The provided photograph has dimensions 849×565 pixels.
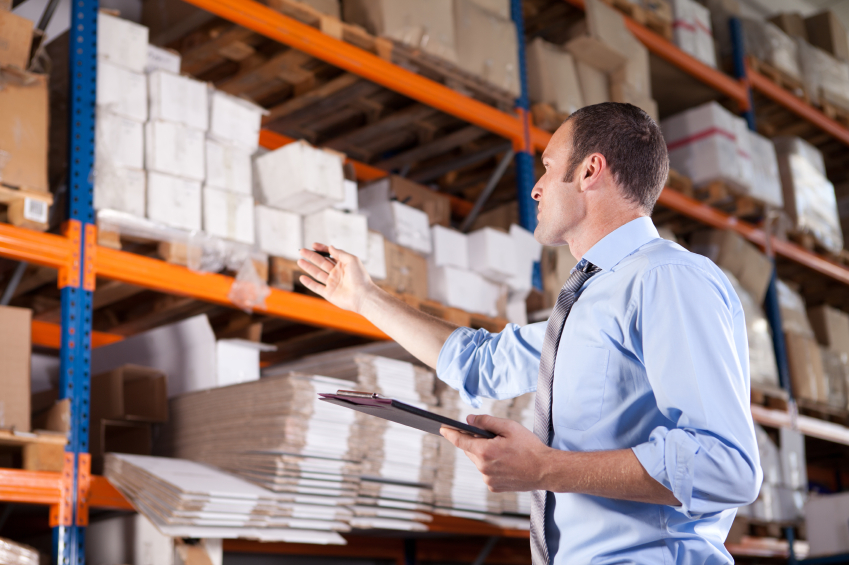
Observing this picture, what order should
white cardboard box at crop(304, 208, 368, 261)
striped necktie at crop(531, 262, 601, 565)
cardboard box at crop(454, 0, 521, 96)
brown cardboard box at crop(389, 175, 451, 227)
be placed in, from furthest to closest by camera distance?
brown cardboard box at crop(389, 175, 451, 227) → cardboard box at crop(454, 0, 521, 96) → white cardboard box at crop(304, 208, 368, 261) → striped necktie at crop(531, 262, 601, 565)

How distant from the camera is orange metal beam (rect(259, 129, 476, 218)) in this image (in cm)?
524

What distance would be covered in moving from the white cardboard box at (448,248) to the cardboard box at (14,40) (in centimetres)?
222

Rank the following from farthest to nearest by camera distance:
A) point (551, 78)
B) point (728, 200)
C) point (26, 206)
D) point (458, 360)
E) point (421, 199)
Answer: point (728, 200)
point (551, 78)
point (421, 199)
point (26, 206)
point (458, 360)

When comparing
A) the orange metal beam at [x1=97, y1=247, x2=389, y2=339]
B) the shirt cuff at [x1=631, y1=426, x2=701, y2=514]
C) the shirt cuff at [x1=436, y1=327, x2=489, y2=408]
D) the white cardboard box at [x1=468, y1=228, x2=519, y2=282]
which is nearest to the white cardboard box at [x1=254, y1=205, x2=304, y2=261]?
the orange metal beam at [x1=97, y1=247, x2=389, y2=339]

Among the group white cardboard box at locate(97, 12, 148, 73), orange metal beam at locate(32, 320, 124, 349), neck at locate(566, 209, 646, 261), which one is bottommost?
neck at locate(566, 209, 646, 261)

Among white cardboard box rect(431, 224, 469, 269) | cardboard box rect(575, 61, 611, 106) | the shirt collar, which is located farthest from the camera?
cardboard box rect(575, 61, 611, 106)

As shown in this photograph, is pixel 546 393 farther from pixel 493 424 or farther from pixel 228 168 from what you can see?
pixel 228 168

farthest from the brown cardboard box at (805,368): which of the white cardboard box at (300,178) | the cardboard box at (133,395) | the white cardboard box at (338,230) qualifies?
the cardboard box at (133,395)

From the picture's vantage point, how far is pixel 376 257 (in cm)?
437

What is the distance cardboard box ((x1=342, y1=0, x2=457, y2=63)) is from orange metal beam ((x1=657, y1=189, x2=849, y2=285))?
224 cm

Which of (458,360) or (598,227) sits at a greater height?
(598,227)

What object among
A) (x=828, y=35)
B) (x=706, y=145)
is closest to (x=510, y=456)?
(x=706, y=145)

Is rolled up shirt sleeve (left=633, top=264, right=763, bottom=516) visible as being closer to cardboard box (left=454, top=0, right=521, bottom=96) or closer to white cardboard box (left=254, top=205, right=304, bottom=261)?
white cardboard box (left=254, top=205, right=304, bottom=261)

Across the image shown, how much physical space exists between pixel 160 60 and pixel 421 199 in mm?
1861
